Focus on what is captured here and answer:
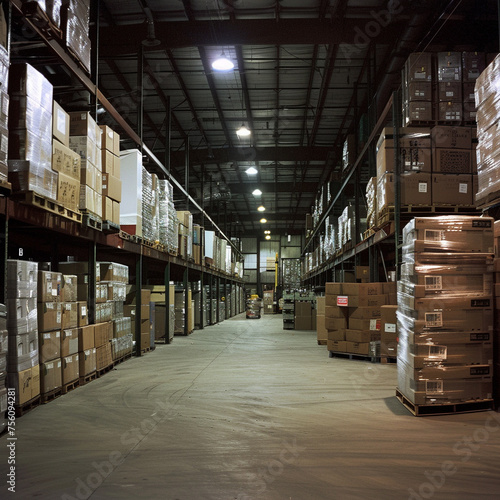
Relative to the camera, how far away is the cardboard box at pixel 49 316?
541 cm

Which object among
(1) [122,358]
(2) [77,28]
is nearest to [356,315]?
(1) [122,358]

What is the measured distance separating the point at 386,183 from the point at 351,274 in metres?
5.08

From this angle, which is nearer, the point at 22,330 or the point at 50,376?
the point at 22,330

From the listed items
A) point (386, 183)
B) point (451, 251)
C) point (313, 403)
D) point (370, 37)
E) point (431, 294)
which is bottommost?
point (313, 403)

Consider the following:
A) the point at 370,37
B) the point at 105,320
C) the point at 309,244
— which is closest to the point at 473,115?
the point at 370,37

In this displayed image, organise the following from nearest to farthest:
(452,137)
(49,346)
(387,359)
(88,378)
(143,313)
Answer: (49,346)
(88,378)
(452,137)
(387,359)
(143,313)

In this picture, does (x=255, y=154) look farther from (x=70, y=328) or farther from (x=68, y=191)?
(x=70, y=328)

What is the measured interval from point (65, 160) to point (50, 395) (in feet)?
8.69

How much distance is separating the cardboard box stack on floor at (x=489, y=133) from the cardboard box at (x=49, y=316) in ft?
15.9

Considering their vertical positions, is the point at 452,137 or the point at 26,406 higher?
the point at 452,137

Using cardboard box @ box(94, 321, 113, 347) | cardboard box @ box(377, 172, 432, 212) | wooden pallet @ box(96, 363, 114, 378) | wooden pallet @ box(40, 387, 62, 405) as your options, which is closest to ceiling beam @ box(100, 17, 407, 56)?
cardboard box @ box(377, 172, 432, 212)

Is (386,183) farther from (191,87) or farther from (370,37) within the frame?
(191,87)

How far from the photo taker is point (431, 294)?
5004mm

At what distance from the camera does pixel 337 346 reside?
950 cm
